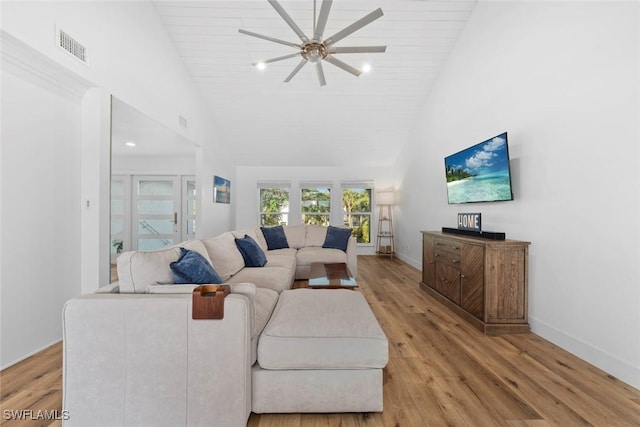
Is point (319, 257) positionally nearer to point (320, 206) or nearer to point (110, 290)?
point (110, 290)

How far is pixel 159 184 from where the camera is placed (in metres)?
6.61

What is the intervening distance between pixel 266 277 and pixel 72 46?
2541mm

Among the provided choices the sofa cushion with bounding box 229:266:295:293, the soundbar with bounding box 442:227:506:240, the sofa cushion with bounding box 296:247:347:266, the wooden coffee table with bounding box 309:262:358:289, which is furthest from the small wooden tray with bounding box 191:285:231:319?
the sofa cushion with bounding box 296:247:347:266

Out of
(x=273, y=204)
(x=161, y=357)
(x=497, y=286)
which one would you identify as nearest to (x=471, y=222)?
(x=497, y=286)

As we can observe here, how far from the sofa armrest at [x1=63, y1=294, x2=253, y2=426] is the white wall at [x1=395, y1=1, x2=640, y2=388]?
2491mm

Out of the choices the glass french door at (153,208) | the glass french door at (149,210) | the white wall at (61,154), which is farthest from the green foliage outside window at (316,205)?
the white wall at (61,154)

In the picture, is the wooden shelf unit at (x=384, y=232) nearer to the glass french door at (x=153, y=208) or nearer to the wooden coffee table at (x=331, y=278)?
the wooden coffee table at (x=331, y=278)

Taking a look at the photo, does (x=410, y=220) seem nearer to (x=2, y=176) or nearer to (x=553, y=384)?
Result: (x=553, y=384)

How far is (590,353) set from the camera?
6.79ft

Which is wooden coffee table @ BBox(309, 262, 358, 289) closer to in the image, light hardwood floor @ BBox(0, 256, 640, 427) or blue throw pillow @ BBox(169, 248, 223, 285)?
light hardwood floor @ BBox(0, 256, 640, 427)

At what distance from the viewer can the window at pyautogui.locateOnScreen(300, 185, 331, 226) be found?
290 inches

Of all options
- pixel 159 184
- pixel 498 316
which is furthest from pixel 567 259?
pixel 159 184

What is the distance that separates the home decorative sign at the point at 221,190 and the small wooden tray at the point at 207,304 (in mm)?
4455

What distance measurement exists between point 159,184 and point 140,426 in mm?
6274
